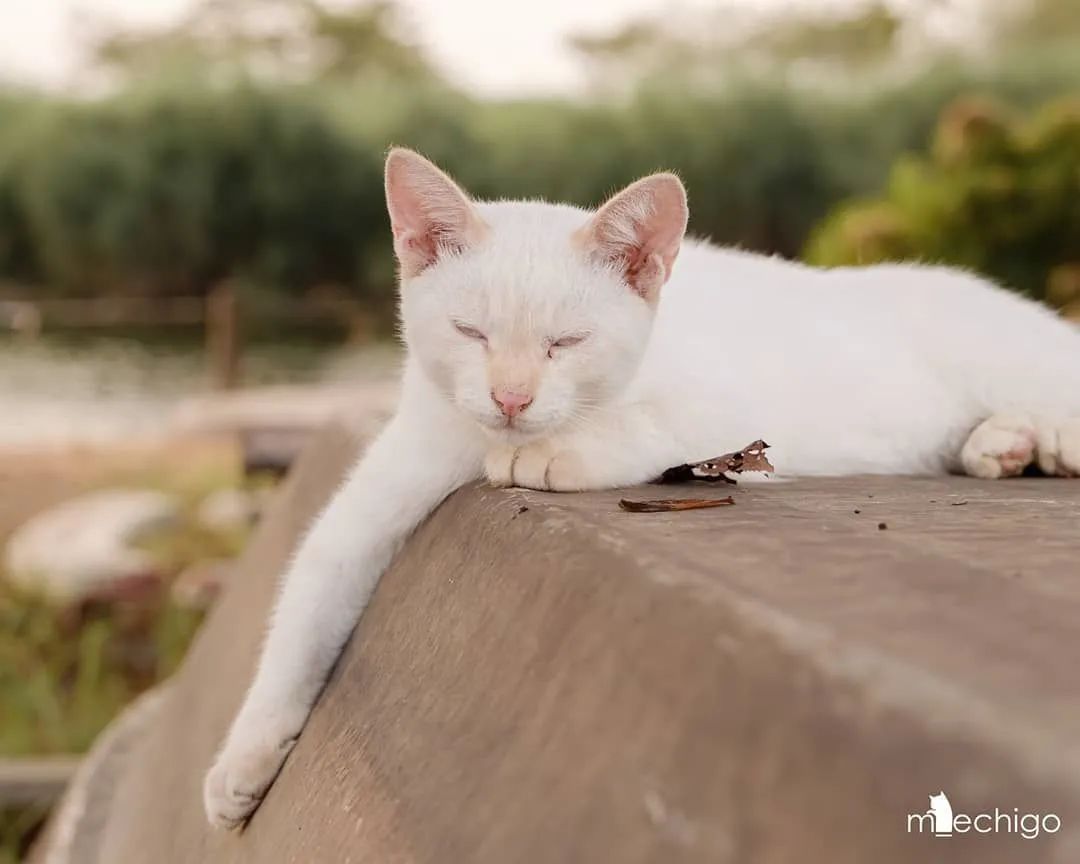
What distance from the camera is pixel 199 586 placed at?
452 cm

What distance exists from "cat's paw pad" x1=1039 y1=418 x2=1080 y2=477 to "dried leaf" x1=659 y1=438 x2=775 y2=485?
488 millimetres

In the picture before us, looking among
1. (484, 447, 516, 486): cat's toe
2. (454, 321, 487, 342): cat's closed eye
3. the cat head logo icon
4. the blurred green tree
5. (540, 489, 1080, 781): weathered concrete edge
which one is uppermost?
the blurred green tree

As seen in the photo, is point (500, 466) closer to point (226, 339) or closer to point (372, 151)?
point (226, 339)

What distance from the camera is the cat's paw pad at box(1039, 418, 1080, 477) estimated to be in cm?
143

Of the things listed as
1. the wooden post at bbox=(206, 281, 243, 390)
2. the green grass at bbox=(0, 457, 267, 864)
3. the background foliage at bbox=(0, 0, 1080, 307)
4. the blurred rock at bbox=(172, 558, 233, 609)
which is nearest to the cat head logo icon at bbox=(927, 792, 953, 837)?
the green grass at bbox=(0, 457, 267, 864)

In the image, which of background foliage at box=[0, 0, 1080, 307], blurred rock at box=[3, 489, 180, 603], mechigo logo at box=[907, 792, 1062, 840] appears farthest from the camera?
background foliage at box=[0, 0, 1080, 307]

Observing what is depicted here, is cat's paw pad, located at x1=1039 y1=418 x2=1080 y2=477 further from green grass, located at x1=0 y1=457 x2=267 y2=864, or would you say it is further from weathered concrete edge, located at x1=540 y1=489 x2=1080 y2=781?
green grass, located at x1=0 y1=457 x2=267 y2=864

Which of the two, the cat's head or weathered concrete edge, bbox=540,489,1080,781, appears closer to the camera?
weathered concrete edge, bbox=540,489,1080,781

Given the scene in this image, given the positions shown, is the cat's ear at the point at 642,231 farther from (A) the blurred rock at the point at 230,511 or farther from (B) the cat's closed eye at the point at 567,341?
(A) the blurred rock at the point at 230,511

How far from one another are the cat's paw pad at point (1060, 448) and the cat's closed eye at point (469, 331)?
69 centimetres

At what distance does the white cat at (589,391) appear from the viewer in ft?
4.14

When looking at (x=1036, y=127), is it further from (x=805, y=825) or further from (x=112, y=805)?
(x=805, y=825)

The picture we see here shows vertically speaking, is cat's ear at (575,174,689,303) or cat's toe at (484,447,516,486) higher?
cat's ear at (575,174,689,303)

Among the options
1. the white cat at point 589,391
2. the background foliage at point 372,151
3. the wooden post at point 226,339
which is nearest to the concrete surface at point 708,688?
the white cat at point 589,391
